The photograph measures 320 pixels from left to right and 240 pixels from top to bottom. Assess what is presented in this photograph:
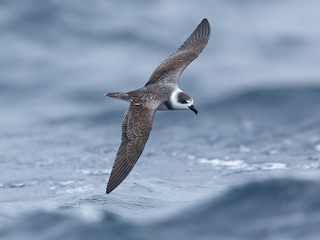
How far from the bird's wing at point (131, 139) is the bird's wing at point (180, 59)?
39.8 inches

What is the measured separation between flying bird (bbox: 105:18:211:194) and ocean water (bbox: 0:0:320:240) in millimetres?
651

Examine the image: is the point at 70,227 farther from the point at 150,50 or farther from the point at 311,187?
the point at 150,50

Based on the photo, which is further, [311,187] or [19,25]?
[19,25]

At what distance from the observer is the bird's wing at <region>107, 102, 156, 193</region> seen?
9.04m

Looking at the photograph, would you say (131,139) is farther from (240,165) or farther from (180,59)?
(240,165)

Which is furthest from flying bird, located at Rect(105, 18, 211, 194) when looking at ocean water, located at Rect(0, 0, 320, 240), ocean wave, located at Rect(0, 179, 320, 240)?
ocean water, located at Rect(0, 0, 320, 240)

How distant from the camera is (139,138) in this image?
30.7 feet

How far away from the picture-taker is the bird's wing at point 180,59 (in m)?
10.7

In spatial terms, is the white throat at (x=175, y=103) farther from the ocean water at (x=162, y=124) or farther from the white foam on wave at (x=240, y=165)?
the white foam on wave at (x=240, y=165)

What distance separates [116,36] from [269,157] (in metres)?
4.30

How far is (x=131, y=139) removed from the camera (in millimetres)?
9375

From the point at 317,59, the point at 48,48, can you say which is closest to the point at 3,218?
the point at 48,48

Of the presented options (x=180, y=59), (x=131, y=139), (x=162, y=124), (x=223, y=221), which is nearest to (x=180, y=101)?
(x=131, y=139)

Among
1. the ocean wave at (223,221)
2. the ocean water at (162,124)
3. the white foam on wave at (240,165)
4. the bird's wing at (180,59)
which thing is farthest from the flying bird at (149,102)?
the white foam on wave at (240,165)
